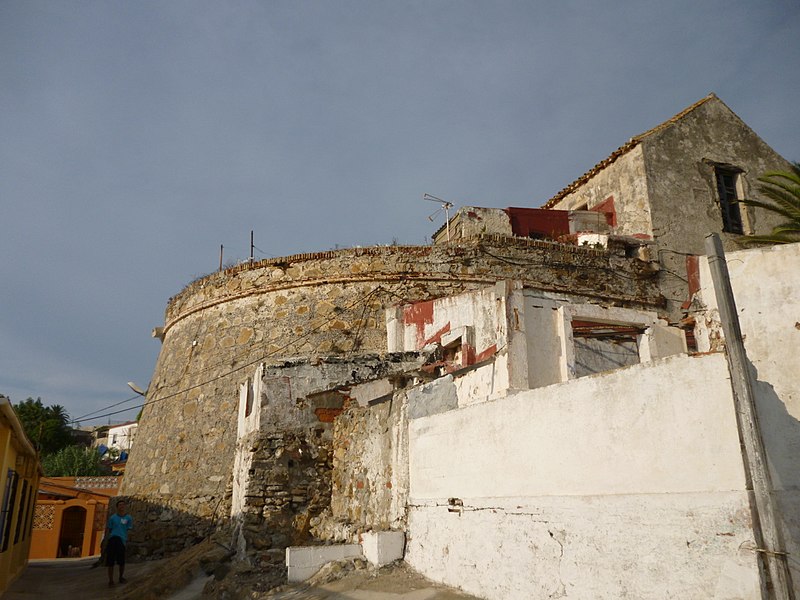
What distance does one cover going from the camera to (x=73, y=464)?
112 feet

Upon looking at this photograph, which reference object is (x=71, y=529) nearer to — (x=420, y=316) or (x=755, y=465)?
(x=420, y=316)

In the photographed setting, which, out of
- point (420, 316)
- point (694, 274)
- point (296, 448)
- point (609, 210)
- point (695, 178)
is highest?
point (695, 178)

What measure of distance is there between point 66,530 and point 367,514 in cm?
2342

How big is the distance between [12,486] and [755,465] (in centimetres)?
1144

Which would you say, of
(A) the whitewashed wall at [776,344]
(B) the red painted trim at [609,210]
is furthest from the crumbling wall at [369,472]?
(B) the red painted trim at [609,210]

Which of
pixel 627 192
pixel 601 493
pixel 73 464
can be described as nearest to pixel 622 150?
pixel 627 192

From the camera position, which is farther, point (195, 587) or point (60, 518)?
point (60, 518)

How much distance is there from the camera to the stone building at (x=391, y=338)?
31.5 ft

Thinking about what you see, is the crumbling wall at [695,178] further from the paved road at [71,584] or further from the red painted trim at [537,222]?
the paved road at [71,584]

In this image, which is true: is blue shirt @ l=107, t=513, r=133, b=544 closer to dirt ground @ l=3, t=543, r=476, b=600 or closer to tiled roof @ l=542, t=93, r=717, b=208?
dirt ground @ l=3, t=543, r=476, b=600

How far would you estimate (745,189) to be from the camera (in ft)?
64.0

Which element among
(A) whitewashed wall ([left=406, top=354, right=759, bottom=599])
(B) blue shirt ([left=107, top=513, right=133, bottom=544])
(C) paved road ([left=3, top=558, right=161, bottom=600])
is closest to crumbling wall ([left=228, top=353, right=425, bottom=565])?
(A) whitewashed wall ([left=406, top=354, right=759, bottom=599])

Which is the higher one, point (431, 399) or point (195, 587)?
point (431, 399)

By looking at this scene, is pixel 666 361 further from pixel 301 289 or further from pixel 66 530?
pixel 66 530
